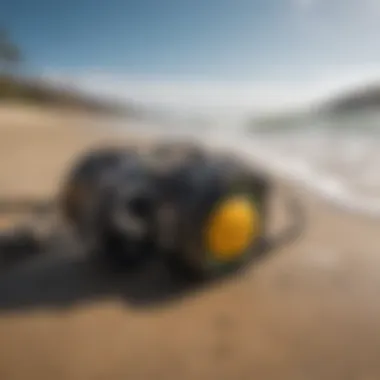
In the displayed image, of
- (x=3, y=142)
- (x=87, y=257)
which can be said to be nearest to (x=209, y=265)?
(x=87, y=257)

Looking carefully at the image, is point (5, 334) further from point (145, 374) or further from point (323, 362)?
point (323, 362)

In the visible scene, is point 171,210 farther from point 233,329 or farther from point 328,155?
point 328,155

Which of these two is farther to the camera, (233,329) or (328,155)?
(328,155)

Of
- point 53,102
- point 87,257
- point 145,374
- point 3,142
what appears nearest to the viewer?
point 145,374

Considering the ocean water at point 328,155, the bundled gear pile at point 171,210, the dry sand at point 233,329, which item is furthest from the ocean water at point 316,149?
the dry sand at point 233,329

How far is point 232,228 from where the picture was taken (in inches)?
33.8

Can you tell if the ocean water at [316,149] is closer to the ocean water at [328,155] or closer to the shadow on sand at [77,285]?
the ocean water at [328,155]

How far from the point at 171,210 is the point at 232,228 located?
0.12 m

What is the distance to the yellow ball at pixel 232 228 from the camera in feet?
2.74

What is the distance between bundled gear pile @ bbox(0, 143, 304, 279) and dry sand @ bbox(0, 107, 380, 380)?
3.1 inches

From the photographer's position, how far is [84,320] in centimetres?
83

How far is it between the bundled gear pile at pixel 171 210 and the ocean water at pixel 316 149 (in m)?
0.23

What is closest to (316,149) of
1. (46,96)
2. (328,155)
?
(328,155)

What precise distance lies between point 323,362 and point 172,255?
1.09ft
